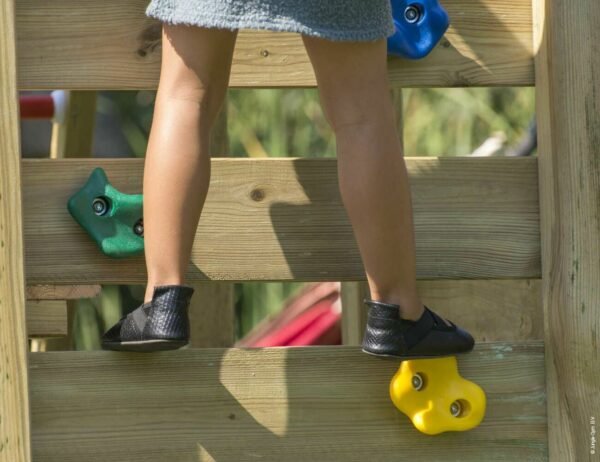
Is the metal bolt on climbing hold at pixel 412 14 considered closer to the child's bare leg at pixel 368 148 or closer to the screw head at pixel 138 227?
the child's bare leg at pixel 368 148

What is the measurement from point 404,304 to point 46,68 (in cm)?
89

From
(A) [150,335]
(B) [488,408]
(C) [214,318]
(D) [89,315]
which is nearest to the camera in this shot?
(A) [150,335]

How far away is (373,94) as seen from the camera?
2.14 m

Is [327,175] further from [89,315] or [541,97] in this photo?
[89,315]

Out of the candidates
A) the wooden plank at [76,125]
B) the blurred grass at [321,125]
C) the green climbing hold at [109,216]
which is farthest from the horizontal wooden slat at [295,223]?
the blurred grass at [321,125]

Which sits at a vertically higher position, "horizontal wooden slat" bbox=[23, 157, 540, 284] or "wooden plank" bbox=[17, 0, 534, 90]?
"wooden plank" bbox=[17, 0, 534, 90]

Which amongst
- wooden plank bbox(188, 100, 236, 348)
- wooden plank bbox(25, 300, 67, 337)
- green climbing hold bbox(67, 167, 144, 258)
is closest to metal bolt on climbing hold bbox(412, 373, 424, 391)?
green climbing hold bbox(67, 167, 144, 258)

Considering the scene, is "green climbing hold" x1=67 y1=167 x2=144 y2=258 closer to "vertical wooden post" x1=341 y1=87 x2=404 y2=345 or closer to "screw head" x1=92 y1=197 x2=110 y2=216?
"screw head" x1=92 y1=197 x2=110 y2=216

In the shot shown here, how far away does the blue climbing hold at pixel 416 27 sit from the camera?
2.38 metres

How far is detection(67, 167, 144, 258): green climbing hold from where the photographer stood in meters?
2.33

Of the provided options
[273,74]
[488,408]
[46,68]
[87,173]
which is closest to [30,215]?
[87,173]

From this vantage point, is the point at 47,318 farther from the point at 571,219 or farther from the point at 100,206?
the point at 571,219

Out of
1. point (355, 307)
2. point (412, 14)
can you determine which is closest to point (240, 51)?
point (412, 14)

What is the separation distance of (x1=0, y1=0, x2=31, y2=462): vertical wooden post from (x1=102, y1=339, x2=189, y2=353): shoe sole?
17 cm
